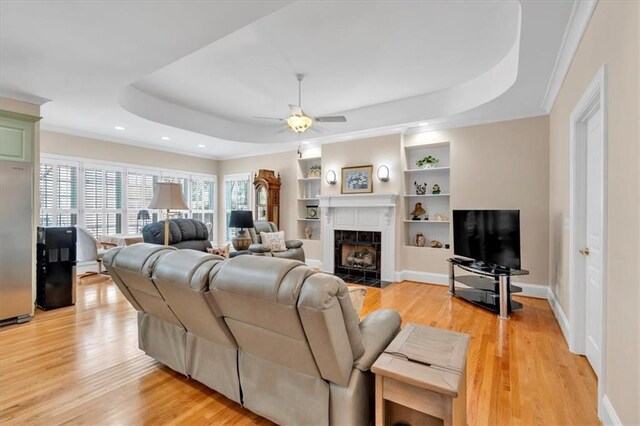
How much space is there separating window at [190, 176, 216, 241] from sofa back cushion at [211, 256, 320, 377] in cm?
691

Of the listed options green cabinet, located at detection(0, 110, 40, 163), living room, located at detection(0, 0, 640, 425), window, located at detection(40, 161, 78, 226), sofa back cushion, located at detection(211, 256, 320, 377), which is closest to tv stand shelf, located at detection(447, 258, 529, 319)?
living room, located at detection(0, 0, 640, 425)

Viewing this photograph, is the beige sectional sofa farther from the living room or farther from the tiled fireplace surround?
the tiled fireplace surround

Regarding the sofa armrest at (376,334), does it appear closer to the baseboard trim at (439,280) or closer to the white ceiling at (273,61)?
the white ceiling at (273,61)

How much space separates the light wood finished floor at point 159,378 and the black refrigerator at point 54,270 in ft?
1.13

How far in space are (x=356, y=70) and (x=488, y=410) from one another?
3652mm

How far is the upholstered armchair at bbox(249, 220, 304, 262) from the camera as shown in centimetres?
556

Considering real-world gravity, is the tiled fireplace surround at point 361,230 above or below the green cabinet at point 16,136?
below

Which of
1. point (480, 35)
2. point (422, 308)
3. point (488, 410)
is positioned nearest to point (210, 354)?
point (488, 410)

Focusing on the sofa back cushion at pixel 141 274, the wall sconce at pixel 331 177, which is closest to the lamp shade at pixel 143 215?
the wall sconce at pixel 331 177

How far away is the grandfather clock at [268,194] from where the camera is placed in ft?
23.4

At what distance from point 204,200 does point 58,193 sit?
3168 millimetres

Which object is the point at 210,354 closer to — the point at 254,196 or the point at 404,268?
the point at 404,268

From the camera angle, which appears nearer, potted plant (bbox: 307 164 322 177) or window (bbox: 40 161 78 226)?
window (bbox: 40 161 78 226)

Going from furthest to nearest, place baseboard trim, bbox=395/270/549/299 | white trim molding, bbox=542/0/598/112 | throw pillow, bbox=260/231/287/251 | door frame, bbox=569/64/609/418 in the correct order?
throw pillow, bbox=260/231/287/251, baseboard trim, bbox=395/270/549/299, door frame, bbox=569/64/609/418, white trim molding, bbox=542/0/598/112
